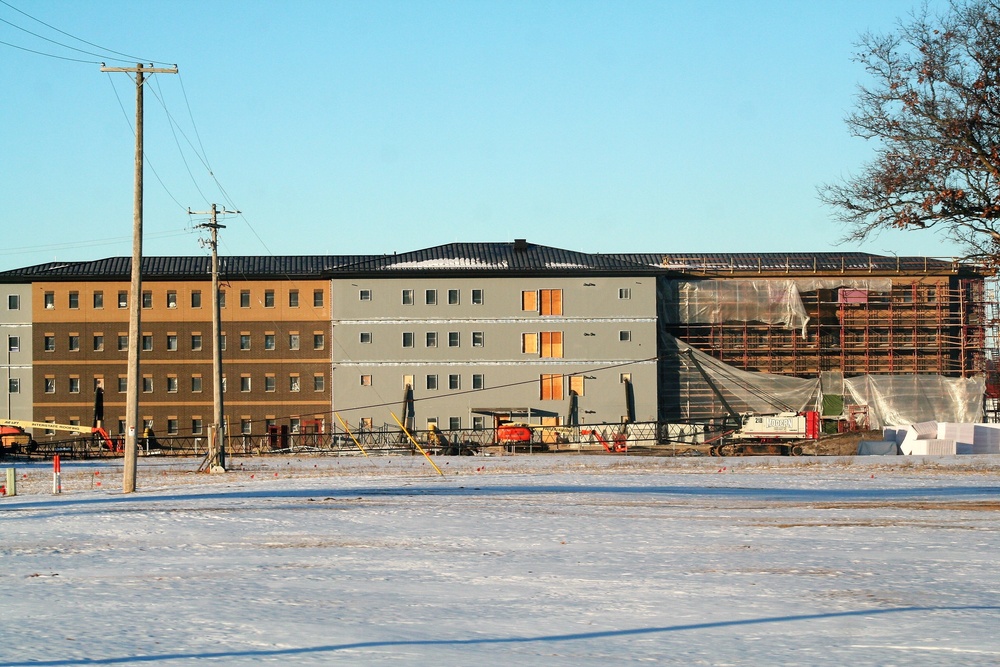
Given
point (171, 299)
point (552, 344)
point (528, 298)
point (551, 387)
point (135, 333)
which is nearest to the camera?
point (135, 333)

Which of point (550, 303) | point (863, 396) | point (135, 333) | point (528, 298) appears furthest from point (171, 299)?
point (135, 333)

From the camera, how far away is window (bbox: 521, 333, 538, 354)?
86750mm

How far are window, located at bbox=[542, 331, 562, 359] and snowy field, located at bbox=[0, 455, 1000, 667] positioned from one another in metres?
53.7

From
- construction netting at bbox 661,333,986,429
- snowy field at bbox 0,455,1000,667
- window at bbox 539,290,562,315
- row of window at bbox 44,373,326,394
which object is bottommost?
snowy field at bbox 0,455,1000,667

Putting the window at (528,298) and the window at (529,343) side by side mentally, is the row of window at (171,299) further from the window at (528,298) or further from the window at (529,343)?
the window at (529,343)

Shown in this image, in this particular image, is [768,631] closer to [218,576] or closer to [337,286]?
[218,576]

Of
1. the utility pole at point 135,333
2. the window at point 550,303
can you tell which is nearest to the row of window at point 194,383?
the window at point 550,303

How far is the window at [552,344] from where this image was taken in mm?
86438

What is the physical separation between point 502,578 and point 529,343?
70335mm

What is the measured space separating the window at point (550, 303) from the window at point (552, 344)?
1.63m

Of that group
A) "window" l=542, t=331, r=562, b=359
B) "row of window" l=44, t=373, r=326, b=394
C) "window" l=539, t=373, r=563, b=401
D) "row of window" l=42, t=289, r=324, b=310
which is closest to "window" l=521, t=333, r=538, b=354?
"window" l=542, t=331, r=562, b=359

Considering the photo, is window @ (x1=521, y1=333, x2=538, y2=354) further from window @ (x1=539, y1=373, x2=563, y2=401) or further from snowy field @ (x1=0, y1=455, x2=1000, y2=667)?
snowy field @ (x1=0, y1=455, x2=1000, y2=667)

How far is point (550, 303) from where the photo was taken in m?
87.6

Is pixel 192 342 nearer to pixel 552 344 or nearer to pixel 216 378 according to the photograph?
pixel 552 344
